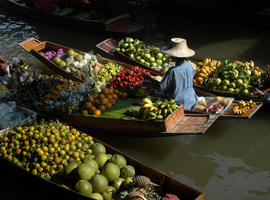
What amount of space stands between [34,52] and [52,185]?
16.2ft

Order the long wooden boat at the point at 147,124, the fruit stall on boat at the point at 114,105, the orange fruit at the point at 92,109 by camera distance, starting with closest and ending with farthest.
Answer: the long wooden boat at the point at 147,124 → the fruit stall on boat at the point at 114,105 → the orange fruit at the point at 92,109

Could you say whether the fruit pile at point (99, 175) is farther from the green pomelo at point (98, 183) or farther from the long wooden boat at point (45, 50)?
the long wooden boat at point (45, 50)

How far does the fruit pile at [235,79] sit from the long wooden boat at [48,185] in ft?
9.64

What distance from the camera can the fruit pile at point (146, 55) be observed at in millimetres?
7838

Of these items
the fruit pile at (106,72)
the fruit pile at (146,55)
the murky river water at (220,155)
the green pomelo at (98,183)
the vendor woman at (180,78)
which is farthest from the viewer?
the fruit pile at (146,55)

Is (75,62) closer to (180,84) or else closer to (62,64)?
(62,64)

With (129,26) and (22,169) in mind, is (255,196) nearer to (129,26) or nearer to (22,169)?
(22,169)

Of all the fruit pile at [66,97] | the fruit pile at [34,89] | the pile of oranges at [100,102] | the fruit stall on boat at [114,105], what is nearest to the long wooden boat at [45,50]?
the fruit stall on boat at [114,105]

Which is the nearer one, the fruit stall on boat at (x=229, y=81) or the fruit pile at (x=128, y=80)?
the fruit stall on boat at (x=229, y=81)

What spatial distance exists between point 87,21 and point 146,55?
4.11 meters

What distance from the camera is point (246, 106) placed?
6051mm

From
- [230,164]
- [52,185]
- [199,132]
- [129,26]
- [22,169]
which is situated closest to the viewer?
[52,185]

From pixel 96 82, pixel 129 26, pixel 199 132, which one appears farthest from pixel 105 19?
pixel 199 132

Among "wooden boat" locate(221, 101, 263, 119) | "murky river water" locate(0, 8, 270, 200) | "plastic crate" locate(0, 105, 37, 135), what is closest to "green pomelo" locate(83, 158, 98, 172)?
"murky river water" locate(0, 8, 270, 200)
